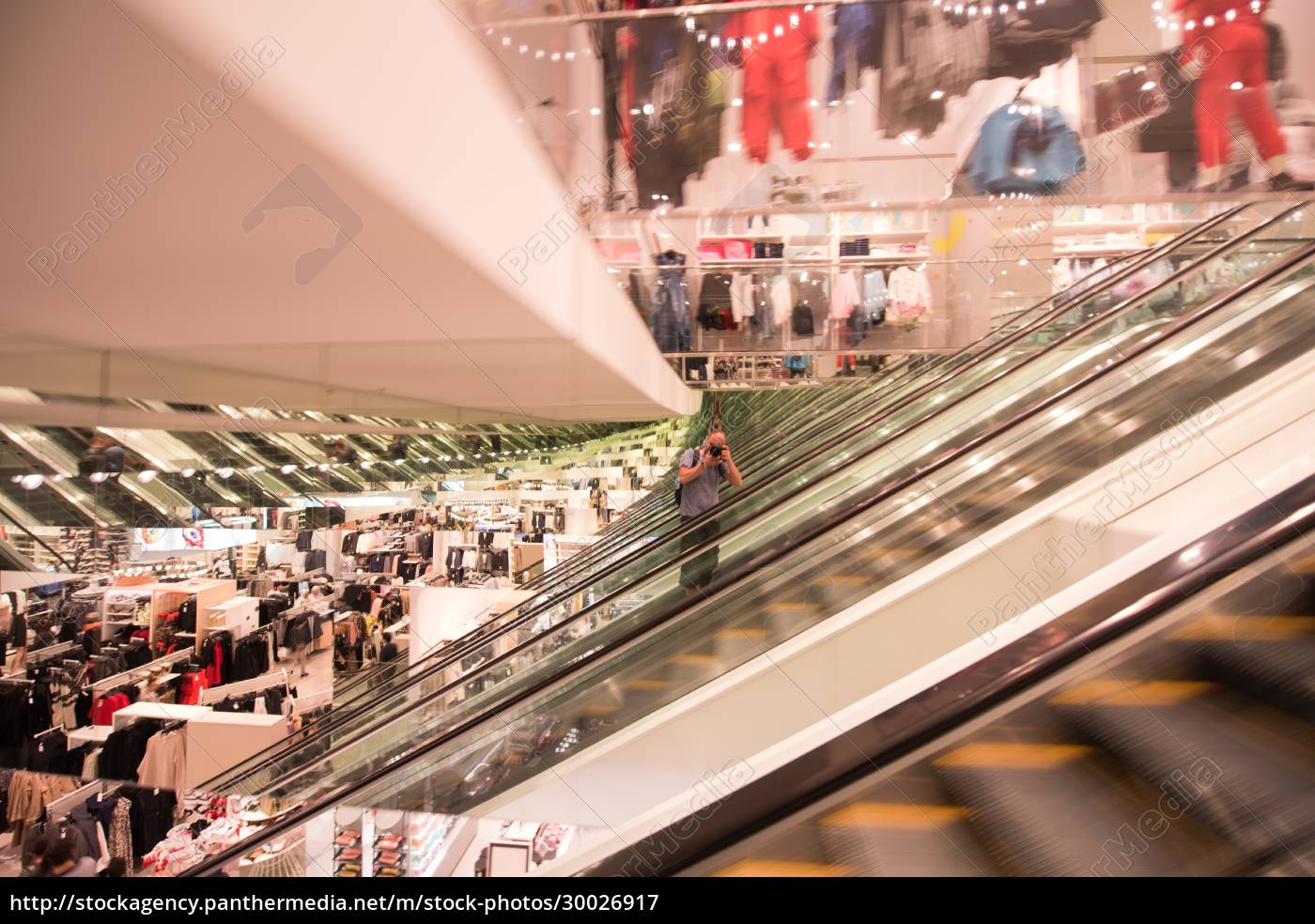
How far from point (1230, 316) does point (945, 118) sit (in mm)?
1565

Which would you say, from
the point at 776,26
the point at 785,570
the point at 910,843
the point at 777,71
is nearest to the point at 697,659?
the point at 785,570

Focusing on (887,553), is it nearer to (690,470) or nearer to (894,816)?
(894,816)

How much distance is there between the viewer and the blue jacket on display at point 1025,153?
3.29 metres

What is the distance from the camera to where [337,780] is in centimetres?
229

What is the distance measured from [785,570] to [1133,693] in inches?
50.0

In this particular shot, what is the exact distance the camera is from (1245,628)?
1.11m

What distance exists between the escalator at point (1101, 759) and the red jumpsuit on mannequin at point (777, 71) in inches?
116

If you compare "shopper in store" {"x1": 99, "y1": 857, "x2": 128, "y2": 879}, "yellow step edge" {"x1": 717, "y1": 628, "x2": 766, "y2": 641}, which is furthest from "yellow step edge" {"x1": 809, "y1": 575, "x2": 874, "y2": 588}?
"shopper in store" {"x1": 99, "y1": 857, "x2": 128, "y2": 879}


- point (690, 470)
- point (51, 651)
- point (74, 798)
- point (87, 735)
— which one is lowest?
point (74, 798)

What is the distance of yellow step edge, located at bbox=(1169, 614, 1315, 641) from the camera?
1.04 meters

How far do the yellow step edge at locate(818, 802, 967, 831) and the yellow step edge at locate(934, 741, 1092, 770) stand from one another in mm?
90

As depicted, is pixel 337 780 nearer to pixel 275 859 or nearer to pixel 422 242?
pixel 275 859

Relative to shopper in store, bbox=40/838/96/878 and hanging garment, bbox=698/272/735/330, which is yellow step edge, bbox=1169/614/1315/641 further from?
shopper in store, bbox=40/838/96/878

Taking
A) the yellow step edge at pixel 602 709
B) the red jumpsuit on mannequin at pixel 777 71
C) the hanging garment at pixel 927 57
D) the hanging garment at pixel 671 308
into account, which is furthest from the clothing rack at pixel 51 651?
the hanging garment at pixel 927 57
